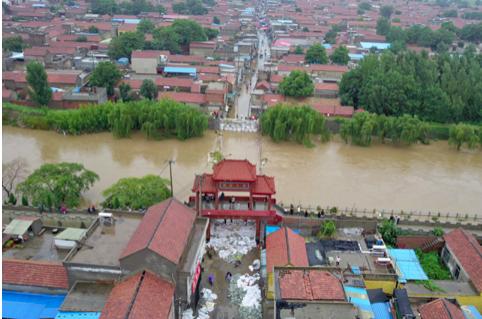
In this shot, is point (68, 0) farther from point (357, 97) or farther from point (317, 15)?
point (357, 97)

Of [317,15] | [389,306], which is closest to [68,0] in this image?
[317,15]

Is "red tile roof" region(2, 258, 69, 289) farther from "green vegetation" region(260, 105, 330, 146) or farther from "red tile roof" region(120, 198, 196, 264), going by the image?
"green vegetation" region(260, 105, 330, 146)

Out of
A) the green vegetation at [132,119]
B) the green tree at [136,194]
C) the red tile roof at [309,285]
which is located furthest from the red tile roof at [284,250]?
the green vegetation at [132,119]

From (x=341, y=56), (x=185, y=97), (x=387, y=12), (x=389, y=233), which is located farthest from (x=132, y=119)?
(x=387, y=12)

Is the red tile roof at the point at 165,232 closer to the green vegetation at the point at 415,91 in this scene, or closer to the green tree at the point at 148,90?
the green tree at the point at 148,90

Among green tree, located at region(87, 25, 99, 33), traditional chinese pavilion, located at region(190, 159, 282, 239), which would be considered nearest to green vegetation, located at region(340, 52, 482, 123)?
traditional chinese pavilion, located at region(190, 159, 282, 239)

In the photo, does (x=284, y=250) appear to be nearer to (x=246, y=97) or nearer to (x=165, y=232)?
(x=165, y=232)

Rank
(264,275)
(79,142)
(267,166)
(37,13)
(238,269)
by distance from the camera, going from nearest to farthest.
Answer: (264,275), (238,269), (267,166), (79,142), (37,13)
